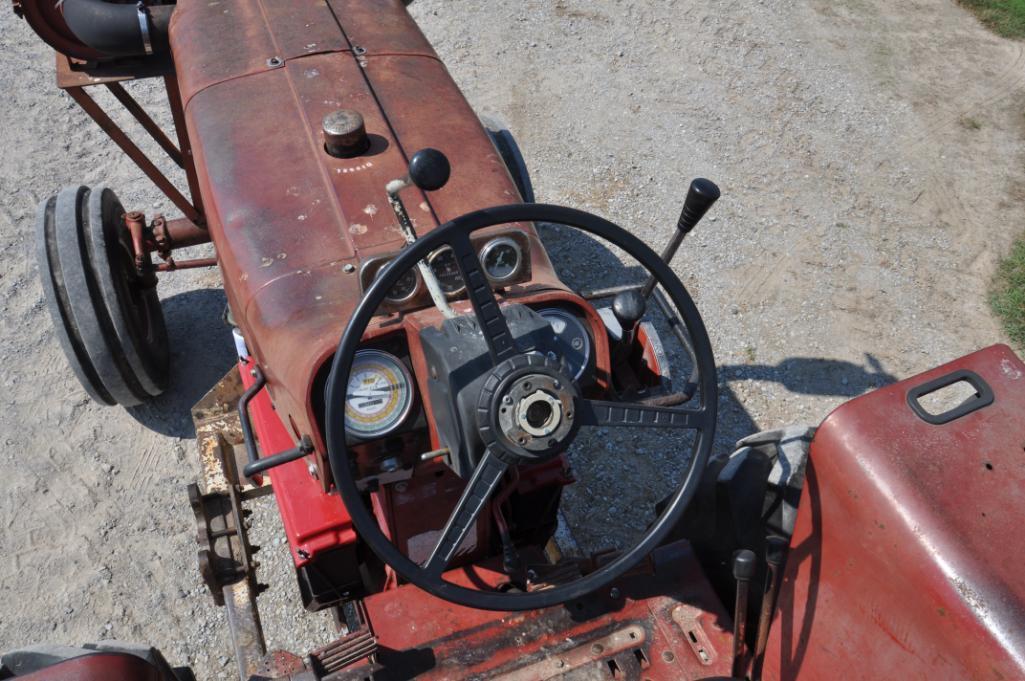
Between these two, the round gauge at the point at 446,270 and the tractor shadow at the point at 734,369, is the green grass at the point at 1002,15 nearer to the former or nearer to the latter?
the tractor shadow at the point at 734,369

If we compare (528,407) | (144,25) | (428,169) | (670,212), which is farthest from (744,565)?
(670,212)

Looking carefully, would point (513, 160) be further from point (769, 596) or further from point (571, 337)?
point (769, 596)

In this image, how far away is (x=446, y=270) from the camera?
188 centimetres

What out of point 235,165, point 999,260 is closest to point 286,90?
point 235,165

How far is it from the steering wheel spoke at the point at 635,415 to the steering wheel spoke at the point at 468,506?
0.19 metres

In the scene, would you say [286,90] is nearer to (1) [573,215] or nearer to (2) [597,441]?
(1) [573,215]

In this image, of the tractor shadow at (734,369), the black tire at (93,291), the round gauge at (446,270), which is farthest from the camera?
the tractor shadow at (734,369)

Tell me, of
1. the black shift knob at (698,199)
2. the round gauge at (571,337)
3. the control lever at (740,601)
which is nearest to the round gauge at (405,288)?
the round gauge at (571,337)

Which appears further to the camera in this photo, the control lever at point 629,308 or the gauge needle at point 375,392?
the control lever at point 629,308

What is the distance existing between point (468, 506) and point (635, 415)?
38cm

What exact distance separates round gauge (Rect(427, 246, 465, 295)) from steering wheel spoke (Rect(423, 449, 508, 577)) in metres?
0.45

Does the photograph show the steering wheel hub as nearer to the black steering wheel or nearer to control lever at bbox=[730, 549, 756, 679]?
the black steering wheel

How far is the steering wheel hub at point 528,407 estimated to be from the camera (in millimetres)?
1515

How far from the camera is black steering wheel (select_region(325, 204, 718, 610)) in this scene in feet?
5.00
